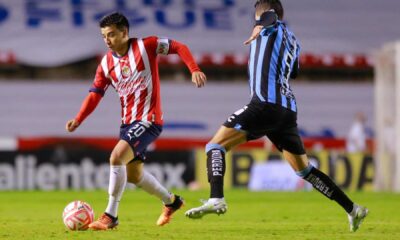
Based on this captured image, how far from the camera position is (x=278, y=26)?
8.06 meters

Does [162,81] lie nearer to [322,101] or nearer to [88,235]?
[322,101]

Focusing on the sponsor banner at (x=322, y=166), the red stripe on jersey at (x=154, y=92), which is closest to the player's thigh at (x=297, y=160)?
the red stripe on jersey at (x=154, y=92)

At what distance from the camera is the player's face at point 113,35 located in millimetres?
8414

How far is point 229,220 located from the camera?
1027 cm

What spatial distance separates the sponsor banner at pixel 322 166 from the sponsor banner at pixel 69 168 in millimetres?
453

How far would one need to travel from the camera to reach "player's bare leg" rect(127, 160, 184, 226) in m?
8.70

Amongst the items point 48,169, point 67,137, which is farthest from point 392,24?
point 48,169

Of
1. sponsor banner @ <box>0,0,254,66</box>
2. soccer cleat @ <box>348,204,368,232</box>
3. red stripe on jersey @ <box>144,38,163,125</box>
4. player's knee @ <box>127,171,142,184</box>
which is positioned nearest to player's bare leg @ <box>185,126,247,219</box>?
red stripe on jersey @ <box>144,38,163,125</box>

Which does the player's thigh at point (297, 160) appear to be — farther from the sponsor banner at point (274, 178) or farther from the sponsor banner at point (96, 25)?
the sponsor banner at point (96, 25)

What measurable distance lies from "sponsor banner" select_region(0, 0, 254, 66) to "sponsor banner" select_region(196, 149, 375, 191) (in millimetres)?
6270

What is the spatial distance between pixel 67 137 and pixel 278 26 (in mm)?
17030

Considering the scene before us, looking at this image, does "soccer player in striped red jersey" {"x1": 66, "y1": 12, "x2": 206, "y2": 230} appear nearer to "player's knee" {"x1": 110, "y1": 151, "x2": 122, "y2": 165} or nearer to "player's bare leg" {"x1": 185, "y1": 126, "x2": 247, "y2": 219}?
"player's knee" {"x1": 110, "y1": 151, "x2": 122, "y2": 165}

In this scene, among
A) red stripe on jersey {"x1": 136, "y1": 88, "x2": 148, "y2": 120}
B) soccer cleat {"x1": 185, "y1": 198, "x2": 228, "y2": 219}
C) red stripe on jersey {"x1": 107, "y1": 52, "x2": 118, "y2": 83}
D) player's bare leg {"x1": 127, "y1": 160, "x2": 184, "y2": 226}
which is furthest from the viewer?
player's bare leg {"x1": 127, "y1": 160, "x2": 184, "y2": 226}

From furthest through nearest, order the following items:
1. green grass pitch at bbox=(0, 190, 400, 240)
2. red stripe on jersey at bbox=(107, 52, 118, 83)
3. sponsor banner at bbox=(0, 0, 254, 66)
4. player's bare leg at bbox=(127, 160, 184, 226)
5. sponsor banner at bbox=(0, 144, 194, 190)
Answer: sponsor banner at bbox=(0, 0, 254, 66) → sponsor banner at bbox=(0, 144, 194, 190) → player's bare leg at bbox=(127, 160, 184, 226) → red stripe on jersey at bbox=(107, 52, 118, 83) → green grass pitch at bbox=(0, 190, 400, 240)
